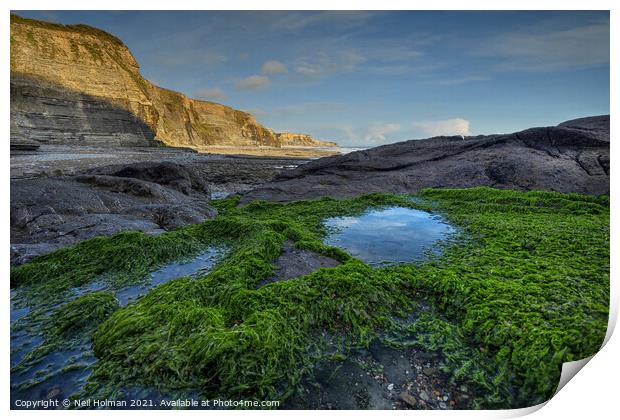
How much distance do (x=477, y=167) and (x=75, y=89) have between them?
5245 cm

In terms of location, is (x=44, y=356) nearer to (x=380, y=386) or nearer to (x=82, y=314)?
(x=82, y=314)

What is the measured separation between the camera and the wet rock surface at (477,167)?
7.43 meters

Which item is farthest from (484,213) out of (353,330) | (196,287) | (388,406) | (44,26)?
(44,26)

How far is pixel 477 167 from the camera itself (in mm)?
9102

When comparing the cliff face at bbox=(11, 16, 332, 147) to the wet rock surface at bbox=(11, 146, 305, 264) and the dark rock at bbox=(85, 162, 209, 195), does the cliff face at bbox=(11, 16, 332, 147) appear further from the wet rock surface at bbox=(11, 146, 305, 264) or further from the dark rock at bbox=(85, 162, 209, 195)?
the wet rock surface at bbox=(11, 146, 305, 264)

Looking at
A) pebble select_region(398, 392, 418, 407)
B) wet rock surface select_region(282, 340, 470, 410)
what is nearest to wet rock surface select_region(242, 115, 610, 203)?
wet rock surface select_region(282, 340, 470, 410)

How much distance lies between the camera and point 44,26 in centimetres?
3997

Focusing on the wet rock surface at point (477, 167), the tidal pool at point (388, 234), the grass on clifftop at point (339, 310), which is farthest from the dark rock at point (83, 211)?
the tidal pool at point (388, 234)

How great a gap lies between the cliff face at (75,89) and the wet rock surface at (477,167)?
36.2m

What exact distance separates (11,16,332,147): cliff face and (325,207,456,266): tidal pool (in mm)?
39528

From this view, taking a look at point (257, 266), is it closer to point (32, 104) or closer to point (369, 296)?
point (369, 296)

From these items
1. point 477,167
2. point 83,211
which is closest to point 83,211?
point 83,211

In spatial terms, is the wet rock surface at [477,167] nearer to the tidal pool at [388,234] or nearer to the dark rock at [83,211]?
the dark rock at [83,211]

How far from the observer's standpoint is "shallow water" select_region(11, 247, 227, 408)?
209 centimetres
